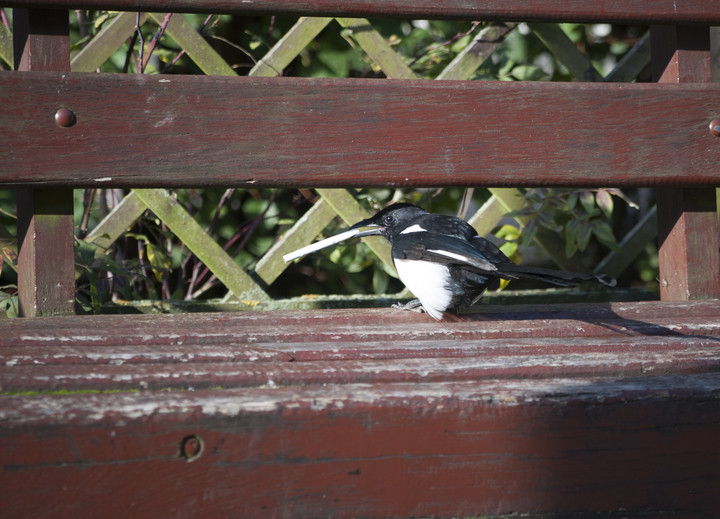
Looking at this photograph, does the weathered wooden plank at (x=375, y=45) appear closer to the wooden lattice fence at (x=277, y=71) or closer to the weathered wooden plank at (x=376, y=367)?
the wooden lattice fence at (x=277, y=71)

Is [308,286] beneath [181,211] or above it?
beneath

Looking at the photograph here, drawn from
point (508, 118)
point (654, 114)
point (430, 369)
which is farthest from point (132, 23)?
point (430, 369)

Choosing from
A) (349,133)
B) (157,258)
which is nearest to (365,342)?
(349,133)

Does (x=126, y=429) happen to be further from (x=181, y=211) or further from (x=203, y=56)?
(x=203, y=56)

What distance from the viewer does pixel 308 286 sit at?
3.15 m

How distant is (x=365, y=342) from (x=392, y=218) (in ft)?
3.21

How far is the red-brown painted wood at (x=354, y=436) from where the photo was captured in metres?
0.81

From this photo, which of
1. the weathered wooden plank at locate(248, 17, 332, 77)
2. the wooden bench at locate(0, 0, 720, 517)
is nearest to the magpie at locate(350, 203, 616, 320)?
the wooden bench at locate(0, 0, 720, 517)

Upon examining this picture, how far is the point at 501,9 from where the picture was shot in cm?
177

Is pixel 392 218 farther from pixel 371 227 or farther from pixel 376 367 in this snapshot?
pixel 376 367

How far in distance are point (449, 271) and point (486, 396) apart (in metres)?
0.95

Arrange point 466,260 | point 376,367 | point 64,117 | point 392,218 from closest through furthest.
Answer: point 376,367, point 64,117, point 466,260, point 392,218

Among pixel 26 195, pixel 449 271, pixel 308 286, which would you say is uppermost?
pixel 26 195

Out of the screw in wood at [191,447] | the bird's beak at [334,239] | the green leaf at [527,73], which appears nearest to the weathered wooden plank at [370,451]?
the screw in wood at [191,447]
